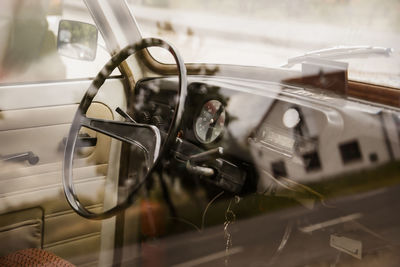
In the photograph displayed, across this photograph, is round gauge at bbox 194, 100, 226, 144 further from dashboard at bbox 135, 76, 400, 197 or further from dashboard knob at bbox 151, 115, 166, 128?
dashboard knob at bbox 151, 115, 166, 128

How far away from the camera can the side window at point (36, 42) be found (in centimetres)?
181

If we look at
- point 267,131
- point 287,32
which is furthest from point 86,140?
point 287,32

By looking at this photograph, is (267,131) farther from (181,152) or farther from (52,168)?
(52,168)

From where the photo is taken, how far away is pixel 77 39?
1.97 meters

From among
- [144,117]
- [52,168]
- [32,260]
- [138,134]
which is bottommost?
[32,260]

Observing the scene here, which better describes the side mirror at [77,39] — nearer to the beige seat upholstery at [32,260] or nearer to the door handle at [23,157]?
the door handle at [23,157]

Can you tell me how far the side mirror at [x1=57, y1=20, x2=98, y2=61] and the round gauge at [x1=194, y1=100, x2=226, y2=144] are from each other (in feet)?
2.08

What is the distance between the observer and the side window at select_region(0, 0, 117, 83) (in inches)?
71.4

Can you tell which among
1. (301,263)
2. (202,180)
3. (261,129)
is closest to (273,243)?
(301,263)

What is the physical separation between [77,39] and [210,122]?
0.74 m

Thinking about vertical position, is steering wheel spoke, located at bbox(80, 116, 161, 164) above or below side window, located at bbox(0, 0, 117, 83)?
below

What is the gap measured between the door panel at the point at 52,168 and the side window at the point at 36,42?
0.27ft

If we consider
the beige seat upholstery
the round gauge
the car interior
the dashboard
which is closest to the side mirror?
the car interior

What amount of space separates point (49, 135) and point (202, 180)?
0.68m
